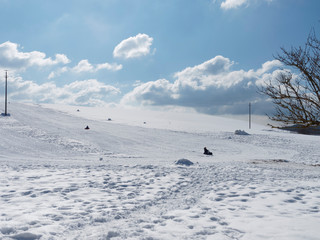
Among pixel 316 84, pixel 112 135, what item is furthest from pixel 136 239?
pixel 112 135

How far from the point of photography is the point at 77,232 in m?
4.77

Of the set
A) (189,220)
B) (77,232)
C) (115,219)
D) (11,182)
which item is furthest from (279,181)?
(11,182)

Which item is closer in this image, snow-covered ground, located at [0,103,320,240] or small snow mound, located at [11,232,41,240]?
small snow mound, located at [11,232,41,240]

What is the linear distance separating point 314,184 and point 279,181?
3.52 feet

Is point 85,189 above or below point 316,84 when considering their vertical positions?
below

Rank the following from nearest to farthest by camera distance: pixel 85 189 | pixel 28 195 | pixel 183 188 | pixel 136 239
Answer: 1. pixel 136 239
2. pixel 28 195
3. pixel 85 189
4. pixel 183 188

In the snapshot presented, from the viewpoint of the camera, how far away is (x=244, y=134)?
35.6m

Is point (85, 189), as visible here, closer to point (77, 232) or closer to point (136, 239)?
point (77, 232)

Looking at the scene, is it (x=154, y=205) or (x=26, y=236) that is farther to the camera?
(x=154, y=205)

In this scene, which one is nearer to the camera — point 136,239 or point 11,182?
point 136,239

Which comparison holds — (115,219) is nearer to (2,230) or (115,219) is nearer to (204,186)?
(2,230)

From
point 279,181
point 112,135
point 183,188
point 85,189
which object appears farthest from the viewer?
point 112,135

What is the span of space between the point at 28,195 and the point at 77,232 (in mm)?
3039

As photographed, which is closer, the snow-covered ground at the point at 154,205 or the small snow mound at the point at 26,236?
the small snow mound at the point at 26,236
